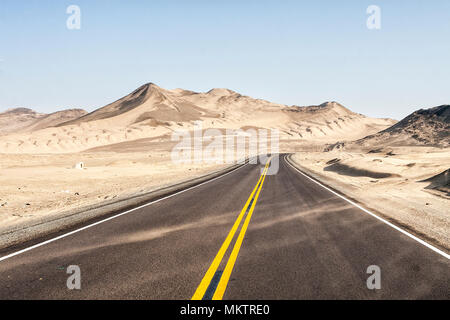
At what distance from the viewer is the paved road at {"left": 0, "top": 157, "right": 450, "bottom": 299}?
4363mm

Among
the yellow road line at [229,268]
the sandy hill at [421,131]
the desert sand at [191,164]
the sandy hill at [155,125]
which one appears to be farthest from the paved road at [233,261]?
the sandy hill at [155,125]

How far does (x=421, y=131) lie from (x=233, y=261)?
7239 centimetres

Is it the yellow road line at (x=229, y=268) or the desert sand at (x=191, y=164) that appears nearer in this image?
the yellow road line at (x=229, y=268)

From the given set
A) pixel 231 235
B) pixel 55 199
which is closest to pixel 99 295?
pixel 231 235

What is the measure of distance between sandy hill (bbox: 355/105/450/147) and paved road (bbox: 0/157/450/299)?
56987mm

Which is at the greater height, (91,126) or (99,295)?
(91,126)

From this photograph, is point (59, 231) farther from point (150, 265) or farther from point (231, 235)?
point (231, 235)

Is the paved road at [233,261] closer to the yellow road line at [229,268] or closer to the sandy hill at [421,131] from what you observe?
the yellow road line at [229,268]

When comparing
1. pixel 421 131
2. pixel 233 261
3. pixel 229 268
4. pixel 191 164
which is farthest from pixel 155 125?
pixel 229 268

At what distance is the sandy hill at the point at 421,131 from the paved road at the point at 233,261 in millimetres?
56987

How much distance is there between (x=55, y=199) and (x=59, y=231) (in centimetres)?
785

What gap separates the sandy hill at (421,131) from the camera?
5774 centimetres

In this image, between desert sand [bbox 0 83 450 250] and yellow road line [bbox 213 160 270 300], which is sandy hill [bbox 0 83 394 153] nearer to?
desert sand [bbox 0 83 450 250]
